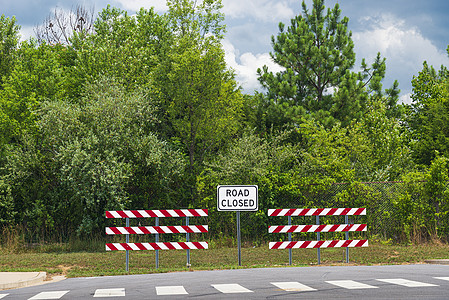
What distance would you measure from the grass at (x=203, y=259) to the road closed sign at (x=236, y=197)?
1590 mm

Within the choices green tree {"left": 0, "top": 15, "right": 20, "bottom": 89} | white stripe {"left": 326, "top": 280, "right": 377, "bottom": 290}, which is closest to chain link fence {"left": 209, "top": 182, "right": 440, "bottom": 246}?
white stripe {"left": 326, "top": 280, "right": 377, "bottom": 290}

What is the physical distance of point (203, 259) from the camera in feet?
52.9

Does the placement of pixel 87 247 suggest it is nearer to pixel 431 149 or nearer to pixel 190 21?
pixel 190 21

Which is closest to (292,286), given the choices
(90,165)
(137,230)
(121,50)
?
(137,230)

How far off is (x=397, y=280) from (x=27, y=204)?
16408mm

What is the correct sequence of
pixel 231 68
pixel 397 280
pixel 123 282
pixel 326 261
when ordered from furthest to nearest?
1. pixel 231 68
2. pixel 326 261
3. pixel 123 282
4. pixel 397 280

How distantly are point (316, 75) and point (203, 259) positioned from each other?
19.2 meters

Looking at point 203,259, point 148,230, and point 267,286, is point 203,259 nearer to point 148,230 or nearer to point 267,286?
point 148,230

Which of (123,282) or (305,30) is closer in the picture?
(123,282)

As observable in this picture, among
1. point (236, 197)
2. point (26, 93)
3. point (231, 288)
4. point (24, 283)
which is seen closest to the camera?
point (231, 288)

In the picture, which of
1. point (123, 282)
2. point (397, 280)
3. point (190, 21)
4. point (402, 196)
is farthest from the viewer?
point (190, 21)

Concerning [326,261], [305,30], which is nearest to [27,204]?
[326,261]

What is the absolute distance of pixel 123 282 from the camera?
1142cm

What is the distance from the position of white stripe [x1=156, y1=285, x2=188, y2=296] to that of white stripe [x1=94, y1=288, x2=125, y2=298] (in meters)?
0.65
